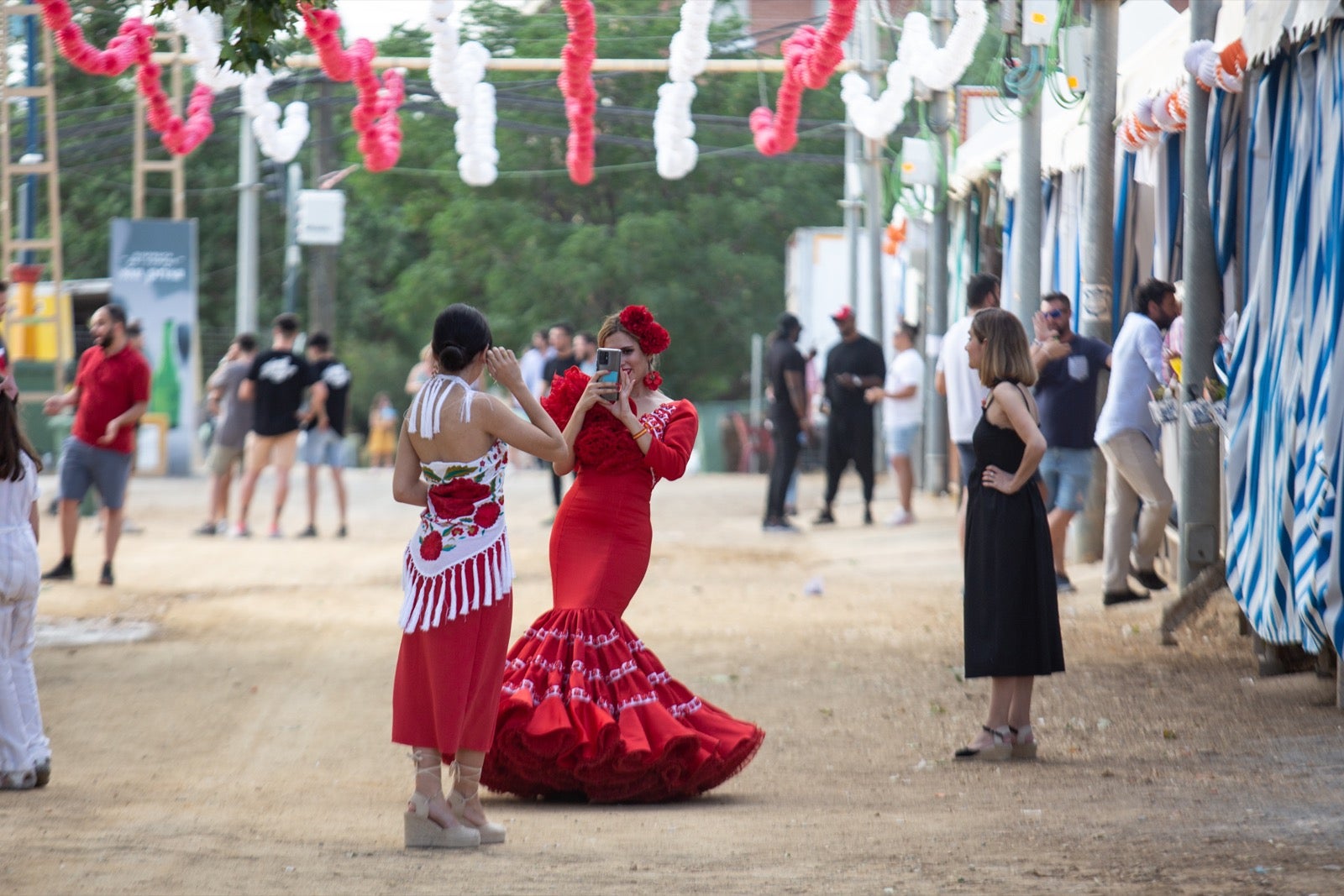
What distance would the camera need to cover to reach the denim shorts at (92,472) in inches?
483

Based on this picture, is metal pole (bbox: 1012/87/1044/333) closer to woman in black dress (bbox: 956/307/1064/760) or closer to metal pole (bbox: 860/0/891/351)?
woman in black dress (bbox: 956/307/1064/760)

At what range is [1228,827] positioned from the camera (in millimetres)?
5434

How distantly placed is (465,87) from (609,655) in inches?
487

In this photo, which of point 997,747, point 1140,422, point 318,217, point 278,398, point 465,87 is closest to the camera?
point 997,747

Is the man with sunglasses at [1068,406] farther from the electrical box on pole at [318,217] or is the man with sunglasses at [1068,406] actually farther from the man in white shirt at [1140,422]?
the electrical box on pole at [318,217]

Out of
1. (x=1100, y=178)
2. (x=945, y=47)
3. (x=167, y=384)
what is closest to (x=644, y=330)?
(x=1100, y=178)

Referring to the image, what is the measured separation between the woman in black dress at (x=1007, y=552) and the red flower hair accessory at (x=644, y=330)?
49.7 inches

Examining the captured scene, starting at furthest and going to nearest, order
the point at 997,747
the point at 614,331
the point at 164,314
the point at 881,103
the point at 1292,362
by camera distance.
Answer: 1. the point at 164,314
2. the point at 881,103
3. the point at 1292,362
4. the point at 997,747
5. the point at 614,331

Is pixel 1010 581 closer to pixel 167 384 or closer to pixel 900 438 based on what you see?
pixel 900 438

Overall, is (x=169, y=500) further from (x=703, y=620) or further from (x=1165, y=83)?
(x=1165, y=83)

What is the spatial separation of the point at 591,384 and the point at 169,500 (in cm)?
1677

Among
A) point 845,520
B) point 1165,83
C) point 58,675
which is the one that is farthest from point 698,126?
point 58,675

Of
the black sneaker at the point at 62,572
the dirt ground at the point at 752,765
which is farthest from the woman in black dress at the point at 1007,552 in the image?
the black sneaker at the point at 62,572

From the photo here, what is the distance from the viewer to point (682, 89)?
1872cm
